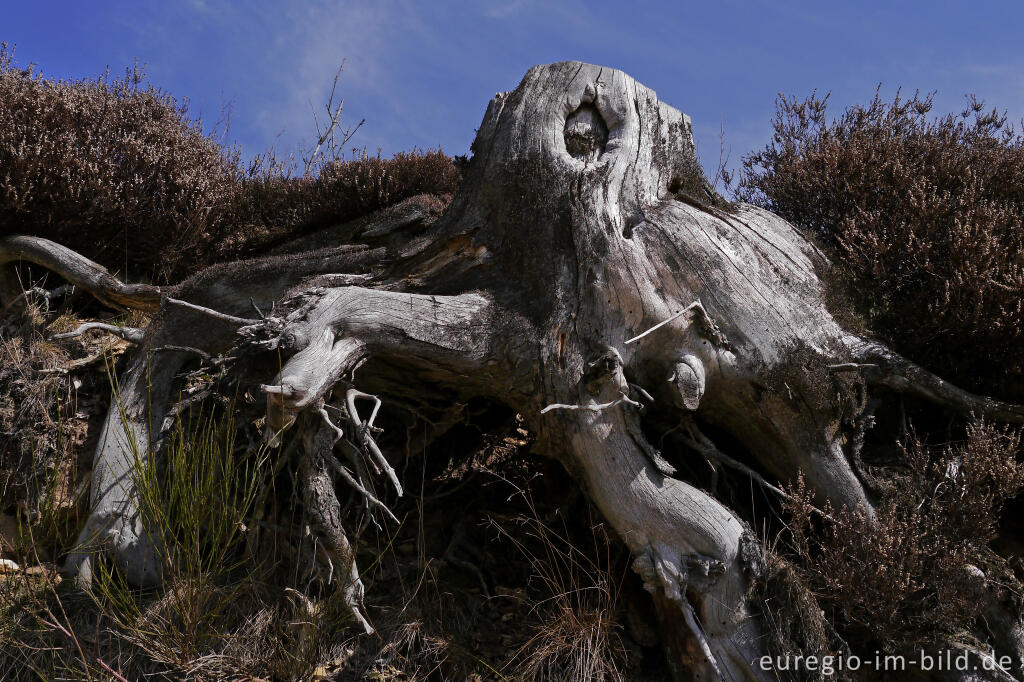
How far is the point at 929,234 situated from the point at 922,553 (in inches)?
90.0

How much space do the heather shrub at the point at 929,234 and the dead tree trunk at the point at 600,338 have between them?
1.45 feet

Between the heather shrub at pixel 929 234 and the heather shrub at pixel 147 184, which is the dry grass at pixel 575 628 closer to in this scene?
the heather shrub at pixel 929 234

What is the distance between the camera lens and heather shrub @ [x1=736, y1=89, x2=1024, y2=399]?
491cm

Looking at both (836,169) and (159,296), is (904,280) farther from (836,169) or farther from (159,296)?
(159,296)

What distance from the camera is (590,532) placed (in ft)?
16.2

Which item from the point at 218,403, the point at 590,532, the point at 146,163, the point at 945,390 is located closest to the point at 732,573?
the point at 590,532

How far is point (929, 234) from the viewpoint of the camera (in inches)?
207

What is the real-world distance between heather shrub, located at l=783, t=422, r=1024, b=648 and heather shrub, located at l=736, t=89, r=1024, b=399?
791 millimetres

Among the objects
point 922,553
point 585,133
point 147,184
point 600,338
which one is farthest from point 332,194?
point 922,553

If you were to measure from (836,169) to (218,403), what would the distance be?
4748mm

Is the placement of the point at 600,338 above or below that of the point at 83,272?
below

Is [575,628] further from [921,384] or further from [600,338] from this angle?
[921,384]

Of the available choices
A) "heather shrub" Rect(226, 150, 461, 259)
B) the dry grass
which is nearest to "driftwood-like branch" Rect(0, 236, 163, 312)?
"heather shrub" Rect(226, 150, 461, 259)

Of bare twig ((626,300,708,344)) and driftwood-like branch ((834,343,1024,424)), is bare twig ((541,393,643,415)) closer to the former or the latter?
bare twig ((626,300,708,344))
